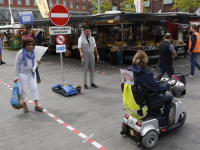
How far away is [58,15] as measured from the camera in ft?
20.3

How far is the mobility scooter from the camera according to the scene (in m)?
3.33

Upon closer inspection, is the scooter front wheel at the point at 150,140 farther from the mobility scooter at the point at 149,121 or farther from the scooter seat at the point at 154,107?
the scooter seat at the point at 154,107

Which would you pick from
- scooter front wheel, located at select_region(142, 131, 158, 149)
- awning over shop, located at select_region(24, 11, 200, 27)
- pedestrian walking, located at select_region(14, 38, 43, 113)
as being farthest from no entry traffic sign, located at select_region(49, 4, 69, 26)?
scooter front wheel, located at select_region(142, 131, 158, 149)

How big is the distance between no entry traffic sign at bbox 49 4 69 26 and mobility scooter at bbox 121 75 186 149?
3.73 metres

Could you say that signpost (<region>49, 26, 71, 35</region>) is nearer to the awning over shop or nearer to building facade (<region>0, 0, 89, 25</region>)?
the awning over shop

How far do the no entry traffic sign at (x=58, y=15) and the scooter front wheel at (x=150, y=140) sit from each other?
4.27 meters

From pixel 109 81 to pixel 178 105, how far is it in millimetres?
4340

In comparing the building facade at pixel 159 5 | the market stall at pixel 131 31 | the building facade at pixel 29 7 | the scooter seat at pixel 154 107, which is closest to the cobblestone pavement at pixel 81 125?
the scooter seat at pixel 154 107

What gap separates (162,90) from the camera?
3443mm

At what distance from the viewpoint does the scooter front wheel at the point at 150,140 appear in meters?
3.34

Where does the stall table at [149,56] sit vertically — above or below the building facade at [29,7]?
below

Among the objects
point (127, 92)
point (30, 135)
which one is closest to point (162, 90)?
point (127, 92)

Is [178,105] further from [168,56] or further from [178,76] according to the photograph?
[168,56]

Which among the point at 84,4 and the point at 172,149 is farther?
the point at 84,4
